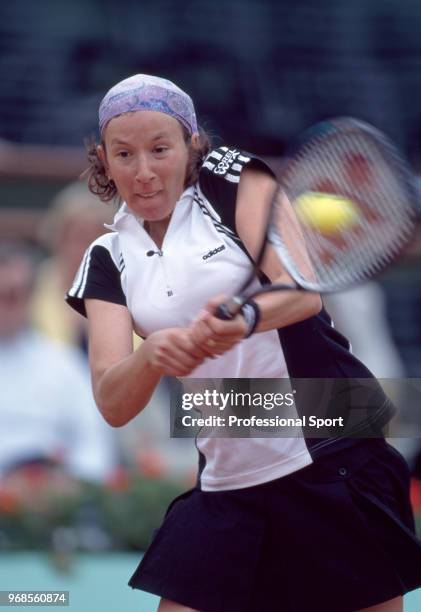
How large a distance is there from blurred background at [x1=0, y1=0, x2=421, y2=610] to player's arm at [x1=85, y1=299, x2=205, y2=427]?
0.41 metres

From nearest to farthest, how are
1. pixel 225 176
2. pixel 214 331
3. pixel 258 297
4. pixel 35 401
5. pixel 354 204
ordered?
pixel 214 331, pixel 258 297, pixel 225 176, pixel 354 204, pixel 35 401

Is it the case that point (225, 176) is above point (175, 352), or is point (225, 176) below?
above

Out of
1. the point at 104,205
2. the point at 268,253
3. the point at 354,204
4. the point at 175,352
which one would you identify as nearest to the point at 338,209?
the point at 354,204

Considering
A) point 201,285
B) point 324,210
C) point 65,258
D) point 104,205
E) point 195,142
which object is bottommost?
point 201,285

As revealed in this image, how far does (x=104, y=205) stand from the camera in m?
3.54

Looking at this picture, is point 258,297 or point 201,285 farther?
point 201,285

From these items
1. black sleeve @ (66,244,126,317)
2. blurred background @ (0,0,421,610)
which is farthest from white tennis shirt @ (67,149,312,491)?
blurred background @ (0,0,421,610)

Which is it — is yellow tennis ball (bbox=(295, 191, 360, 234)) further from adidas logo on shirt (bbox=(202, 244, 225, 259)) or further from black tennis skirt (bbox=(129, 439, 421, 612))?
black tennis skirt (bbox=(129, 439, 421, 612))

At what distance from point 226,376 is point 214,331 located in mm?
303

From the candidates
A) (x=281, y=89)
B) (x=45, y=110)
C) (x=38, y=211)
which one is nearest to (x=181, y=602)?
(x=38, y=211)

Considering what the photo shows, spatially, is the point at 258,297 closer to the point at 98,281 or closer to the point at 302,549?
the point at 98,281

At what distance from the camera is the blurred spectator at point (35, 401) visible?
3504 millimetres

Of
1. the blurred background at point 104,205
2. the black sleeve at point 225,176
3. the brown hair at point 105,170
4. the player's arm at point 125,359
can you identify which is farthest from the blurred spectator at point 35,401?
the black sleeve at point 225,176

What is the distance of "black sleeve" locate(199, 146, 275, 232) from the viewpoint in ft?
6.01
